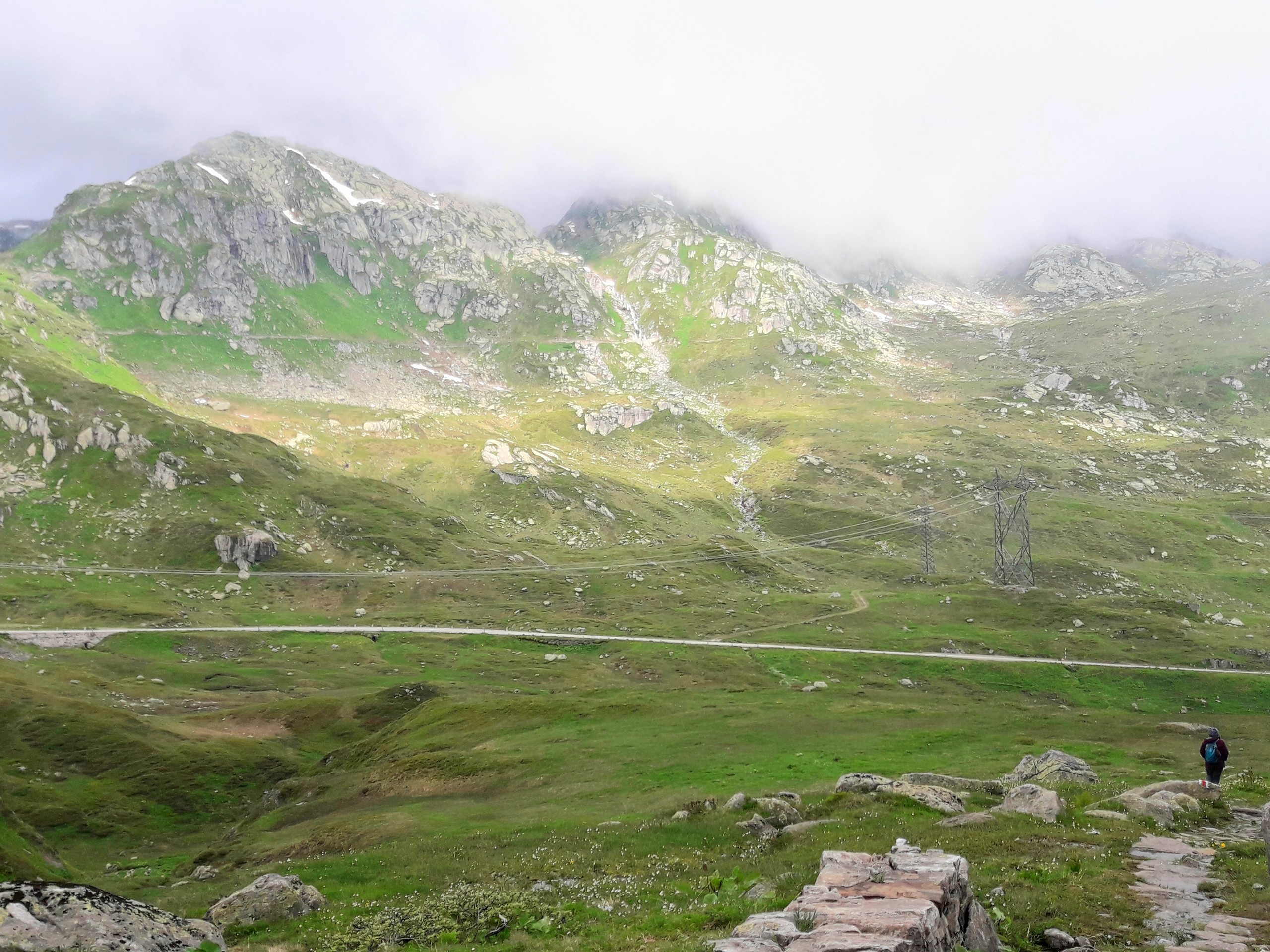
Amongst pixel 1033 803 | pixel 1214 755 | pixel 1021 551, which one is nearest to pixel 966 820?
pixel 1033 803

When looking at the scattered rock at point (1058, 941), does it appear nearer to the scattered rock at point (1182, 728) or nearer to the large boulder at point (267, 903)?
the large boulder at point (267, 903)

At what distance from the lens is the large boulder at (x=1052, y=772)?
4066 centimetres

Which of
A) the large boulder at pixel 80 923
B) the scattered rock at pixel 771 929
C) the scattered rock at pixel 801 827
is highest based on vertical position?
the scattered rock at pixel 771 929

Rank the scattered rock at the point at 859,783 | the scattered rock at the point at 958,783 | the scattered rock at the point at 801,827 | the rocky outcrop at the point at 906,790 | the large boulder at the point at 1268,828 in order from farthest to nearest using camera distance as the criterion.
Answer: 1. the scattered rock at the point at 958,783
2. the scattered rock at the point at 859,783
3. the rocky outcrop at the point at 906,790
4. the scattered rock at the point at 801,827
5. the large boulder at the point at 1268,828

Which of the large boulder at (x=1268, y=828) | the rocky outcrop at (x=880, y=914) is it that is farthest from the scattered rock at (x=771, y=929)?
the large boulder at (x=1268, y=828)

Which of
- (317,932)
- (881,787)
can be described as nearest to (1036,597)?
(881,787)

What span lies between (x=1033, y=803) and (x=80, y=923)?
116ft

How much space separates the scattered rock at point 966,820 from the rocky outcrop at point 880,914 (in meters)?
14.1

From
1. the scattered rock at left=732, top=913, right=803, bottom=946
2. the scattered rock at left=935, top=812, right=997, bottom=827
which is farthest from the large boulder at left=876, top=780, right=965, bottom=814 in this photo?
the scattered rock at left=732, top=913, right=803, bottom=946

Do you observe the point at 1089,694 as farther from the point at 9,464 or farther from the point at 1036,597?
the point at 9,464

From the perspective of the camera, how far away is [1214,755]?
36.8 metres

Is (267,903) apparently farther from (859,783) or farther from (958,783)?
(958,783)

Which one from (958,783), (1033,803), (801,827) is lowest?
(958,783)

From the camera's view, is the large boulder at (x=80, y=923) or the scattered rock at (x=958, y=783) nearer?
the large boulder at (x=80, y=923)
